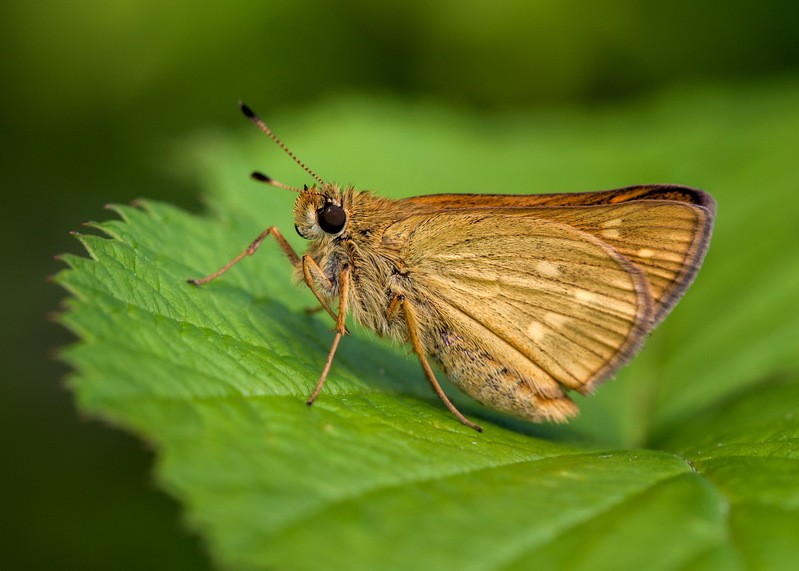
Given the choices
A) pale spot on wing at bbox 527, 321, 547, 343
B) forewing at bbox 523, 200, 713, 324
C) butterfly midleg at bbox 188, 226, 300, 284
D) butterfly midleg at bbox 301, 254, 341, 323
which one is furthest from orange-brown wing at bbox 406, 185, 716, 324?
butterfly midleg at bbox 188, 226, 300, 284

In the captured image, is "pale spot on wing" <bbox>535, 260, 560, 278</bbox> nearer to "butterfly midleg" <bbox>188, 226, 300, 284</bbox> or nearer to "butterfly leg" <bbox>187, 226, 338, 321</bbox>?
"butterfly leg" <bbox>187, 226, 338, 321</bbox>

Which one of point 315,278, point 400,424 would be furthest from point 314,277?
point 400,424

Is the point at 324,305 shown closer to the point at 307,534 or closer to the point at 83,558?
the point at 307,534

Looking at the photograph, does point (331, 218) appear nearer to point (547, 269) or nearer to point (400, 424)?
point (547, 269)

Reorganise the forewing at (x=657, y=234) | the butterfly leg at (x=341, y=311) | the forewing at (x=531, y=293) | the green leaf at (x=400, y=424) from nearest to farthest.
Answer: the green leaf at (x=400, y=424)
the butterfly leg at (x=341, y=311)
the forewing at (x=657, y=234)
the forewing at (x=531, y=293)

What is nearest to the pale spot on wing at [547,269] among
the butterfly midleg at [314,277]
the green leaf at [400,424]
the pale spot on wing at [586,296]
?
the pale spot on wing at [586,296]

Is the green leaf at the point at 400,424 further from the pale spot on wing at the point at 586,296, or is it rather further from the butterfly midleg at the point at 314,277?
the pale spot on wing at the point at 586,296

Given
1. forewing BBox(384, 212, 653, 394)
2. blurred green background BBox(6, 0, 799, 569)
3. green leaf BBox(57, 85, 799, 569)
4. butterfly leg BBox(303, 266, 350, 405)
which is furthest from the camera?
blurred green background BBox(6, 0, 799, 569)
